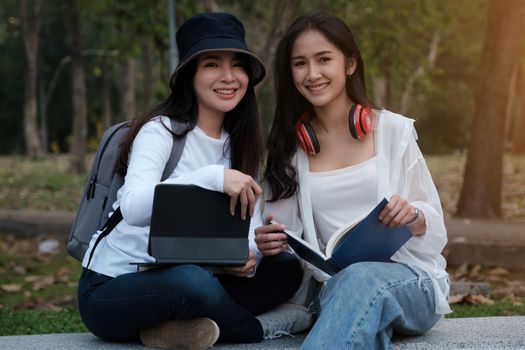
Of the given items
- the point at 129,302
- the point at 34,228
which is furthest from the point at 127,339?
the point at 34,228

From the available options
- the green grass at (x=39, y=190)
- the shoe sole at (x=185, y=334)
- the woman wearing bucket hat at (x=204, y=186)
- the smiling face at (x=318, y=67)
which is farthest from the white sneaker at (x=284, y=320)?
the green grass at (x=39, y=190)

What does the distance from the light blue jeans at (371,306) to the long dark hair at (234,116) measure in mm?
750

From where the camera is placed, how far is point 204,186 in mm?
3719

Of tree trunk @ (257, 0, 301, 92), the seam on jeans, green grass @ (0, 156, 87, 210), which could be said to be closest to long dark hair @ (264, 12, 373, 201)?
the seam on jeans

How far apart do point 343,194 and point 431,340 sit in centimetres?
75

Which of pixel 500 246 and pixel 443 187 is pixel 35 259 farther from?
pixel 443 187

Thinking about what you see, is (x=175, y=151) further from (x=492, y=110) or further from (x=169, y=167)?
(x=492, y=110)

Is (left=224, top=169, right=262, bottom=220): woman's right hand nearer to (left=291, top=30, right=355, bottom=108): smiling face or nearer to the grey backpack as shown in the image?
the grey backpack

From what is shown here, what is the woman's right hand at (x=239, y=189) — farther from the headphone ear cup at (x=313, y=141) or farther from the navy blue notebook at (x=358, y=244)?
the headphone ear cup at (x=313, y=141)

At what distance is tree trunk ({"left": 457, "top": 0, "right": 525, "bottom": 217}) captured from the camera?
11922mm

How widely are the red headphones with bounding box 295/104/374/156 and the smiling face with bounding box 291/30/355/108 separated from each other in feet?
0.43

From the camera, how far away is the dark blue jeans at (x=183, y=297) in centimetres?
378

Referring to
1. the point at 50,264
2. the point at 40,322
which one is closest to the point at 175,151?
the point at 40,322

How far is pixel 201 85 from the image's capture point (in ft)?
13.7
